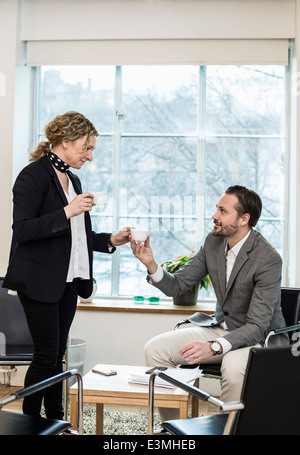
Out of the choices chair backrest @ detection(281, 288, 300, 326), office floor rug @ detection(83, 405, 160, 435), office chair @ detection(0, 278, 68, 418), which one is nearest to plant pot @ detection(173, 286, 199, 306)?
office floor rug @ detection(83, 405, 160, 435)

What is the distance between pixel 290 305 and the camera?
296 cm

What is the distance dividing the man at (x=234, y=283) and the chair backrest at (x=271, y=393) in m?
0.90

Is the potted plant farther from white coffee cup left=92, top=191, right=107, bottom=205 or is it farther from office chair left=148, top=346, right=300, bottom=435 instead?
office chair left=148, top=346, right=300, bottom=435

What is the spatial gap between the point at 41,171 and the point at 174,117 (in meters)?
2.07

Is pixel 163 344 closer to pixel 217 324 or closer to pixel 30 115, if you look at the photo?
pixel 217 324

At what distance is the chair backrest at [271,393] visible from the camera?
1583 mm

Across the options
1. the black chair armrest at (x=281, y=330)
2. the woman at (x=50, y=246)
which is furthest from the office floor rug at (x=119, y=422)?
the black chair armrest at (x=281, y=330)

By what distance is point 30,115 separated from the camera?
437 cm

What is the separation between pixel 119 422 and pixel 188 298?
1.12m

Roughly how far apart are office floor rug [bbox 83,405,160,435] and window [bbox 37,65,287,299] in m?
1.14

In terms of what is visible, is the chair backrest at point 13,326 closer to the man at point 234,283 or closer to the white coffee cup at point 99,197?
the man at point 234,283

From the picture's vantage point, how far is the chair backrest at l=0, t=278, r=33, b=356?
10.4 ft

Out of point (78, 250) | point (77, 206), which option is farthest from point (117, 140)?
point (77, 206)

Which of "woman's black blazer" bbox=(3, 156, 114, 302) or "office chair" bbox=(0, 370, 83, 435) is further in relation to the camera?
"woman's black blazer" bbox=(3, 156, 114, 302)
